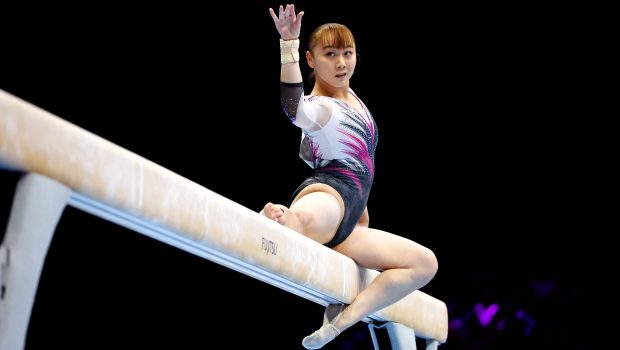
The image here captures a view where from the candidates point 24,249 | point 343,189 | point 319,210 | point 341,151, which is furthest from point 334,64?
point 24,249

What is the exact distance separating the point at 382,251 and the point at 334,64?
832mm

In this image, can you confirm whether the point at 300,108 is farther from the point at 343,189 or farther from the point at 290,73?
the point at 343,189

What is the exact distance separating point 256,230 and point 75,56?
1.81 metres

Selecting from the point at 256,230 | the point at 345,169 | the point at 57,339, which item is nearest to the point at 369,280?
the point at 345,169

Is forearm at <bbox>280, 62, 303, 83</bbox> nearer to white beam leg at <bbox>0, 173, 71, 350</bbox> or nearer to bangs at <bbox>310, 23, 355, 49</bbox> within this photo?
bangs at <bbox>310, 23, 355, 49</bbox>

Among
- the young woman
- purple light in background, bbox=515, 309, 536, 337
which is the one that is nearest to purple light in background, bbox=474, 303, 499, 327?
purple light in background, bbox=515, 309, 536, 337

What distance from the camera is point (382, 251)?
3.50 m

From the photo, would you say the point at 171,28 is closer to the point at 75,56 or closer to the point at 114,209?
the point at 75,56

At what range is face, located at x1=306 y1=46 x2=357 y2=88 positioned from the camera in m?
3.54

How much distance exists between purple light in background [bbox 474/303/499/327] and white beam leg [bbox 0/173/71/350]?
4.19 metres

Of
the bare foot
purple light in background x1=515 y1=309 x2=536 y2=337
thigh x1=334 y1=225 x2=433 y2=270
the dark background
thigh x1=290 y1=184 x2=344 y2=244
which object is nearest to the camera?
the bare foot

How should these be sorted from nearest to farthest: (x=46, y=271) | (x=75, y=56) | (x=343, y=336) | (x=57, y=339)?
(x=57, y=339)
(x=46, y=271)
(x=75, y=56)
(x=343, y=336)

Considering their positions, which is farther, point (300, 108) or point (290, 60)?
point (300, 108)

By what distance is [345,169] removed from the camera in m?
3.52
